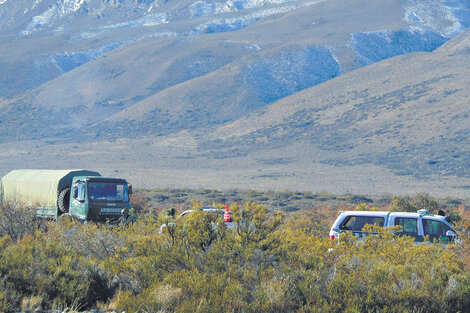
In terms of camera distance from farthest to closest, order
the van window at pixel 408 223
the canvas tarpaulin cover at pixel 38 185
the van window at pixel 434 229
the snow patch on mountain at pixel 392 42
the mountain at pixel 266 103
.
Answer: the snow patch on mountain at pixel 392 42
the mountain at pixel 266 103
the canvas tarpaulin cover at pixel 38 185
the van window at pixel 408 223
the van window at pixel 434 229

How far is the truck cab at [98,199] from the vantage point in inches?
853

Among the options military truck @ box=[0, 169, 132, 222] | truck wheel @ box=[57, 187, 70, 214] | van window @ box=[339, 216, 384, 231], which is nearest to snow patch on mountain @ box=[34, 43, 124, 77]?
military truck @ box=[0, 169, 132, 222]

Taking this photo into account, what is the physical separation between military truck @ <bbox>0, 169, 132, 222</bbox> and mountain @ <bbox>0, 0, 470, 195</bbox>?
42826mm

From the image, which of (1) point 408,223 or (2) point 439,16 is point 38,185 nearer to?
(1) point 408,223

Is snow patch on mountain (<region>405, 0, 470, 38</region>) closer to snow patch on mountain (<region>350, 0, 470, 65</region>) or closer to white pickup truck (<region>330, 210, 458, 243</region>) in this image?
snow patch on mountain (<region>350, 0, 470, 65</region>)

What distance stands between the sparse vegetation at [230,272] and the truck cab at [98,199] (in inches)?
355

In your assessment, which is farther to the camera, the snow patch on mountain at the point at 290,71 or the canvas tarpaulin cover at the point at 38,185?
the snow patch on mountain at the point at 290,71

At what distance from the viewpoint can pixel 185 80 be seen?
126m

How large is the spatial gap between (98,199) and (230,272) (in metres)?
12.6

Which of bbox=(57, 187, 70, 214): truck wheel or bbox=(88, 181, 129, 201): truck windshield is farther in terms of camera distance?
bbox=(57, 187, 70, 214): truck wheel

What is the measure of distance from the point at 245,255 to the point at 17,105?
115879mm

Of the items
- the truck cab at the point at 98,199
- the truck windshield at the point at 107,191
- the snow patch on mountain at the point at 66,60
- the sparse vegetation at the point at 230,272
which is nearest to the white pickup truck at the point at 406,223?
the sparse vegetation at the point at 230,272

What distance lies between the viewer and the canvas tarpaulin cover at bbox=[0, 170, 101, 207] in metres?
23.8

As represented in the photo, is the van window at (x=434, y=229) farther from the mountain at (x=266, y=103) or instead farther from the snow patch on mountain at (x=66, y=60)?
the snow patch on mountain at (x=66, y=60)
